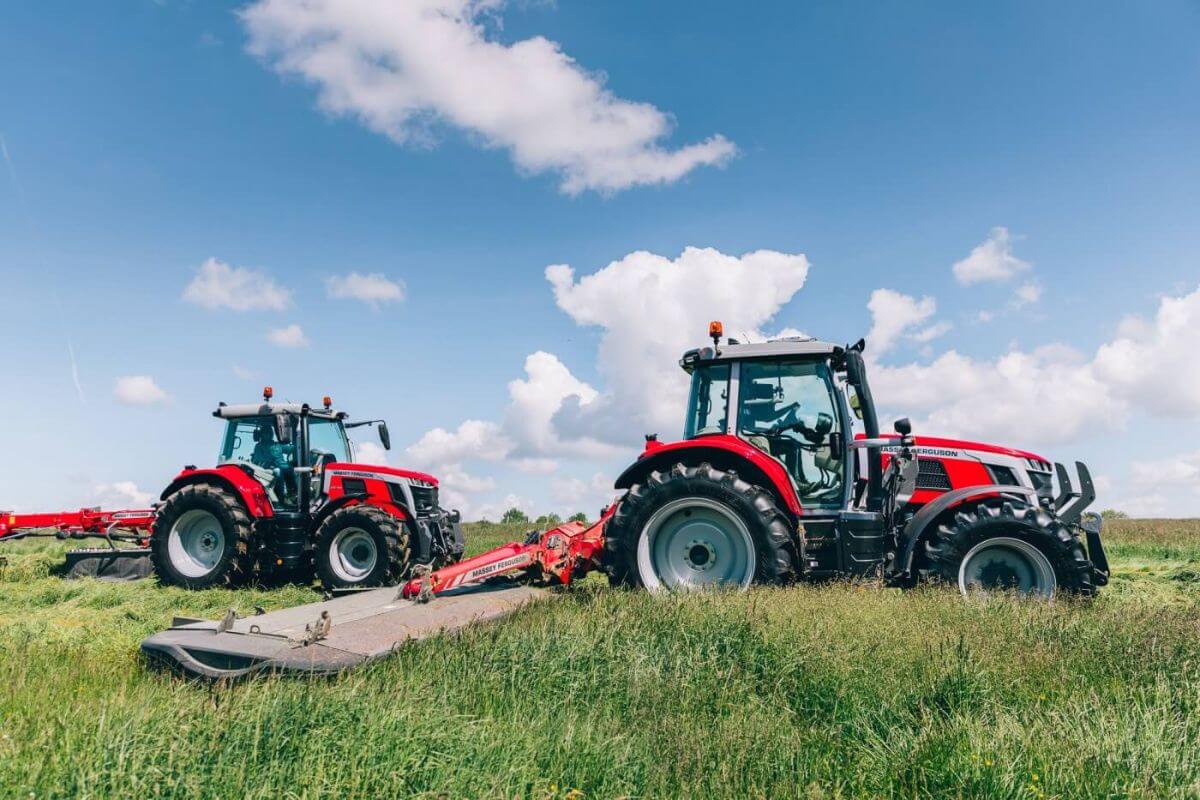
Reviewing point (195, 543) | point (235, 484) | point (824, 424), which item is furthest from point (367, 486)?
point (824, 424)

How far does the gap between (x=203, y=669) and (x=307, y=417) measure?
8.18 meters

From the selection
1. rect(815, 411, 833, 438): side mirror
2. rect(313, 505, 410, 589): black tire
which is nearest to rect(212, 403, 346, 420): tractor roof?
rect(313, 505, 410, 589): black tire

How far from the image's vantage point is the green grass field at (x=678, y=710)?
2918mm

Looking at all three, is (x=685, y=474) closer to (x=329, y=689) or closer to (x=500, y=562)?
(x=500, y=562)

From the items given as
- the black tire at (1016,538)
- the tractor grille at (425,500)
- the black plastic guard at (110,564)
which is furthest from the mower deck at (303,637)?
the black plastic guard at (110,564)

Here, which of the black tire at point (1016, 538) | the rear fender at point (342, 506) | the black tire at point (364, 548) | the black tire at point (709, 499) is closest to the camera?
the black tire at point (1016, 538)

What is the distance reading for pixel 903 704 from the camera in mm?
3992

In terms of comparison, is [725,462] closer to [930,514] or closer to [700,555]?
[700,555]

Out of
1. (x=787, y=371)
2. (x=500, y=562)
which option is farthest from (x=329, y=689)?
(x=787, y=371)

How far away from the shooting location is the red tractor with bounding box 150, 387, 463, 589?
431 inches

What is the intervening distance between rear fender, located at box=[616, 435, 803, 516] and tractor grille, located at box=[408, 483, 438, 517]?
533cm

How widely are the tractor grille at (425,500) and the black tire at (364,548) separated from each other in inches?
31.8

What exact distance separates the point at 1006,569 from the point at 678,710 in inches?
157

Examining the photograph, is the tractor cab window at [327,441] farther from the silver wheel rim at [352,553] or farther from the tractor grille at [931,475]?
the tractor grille at [931,475]
